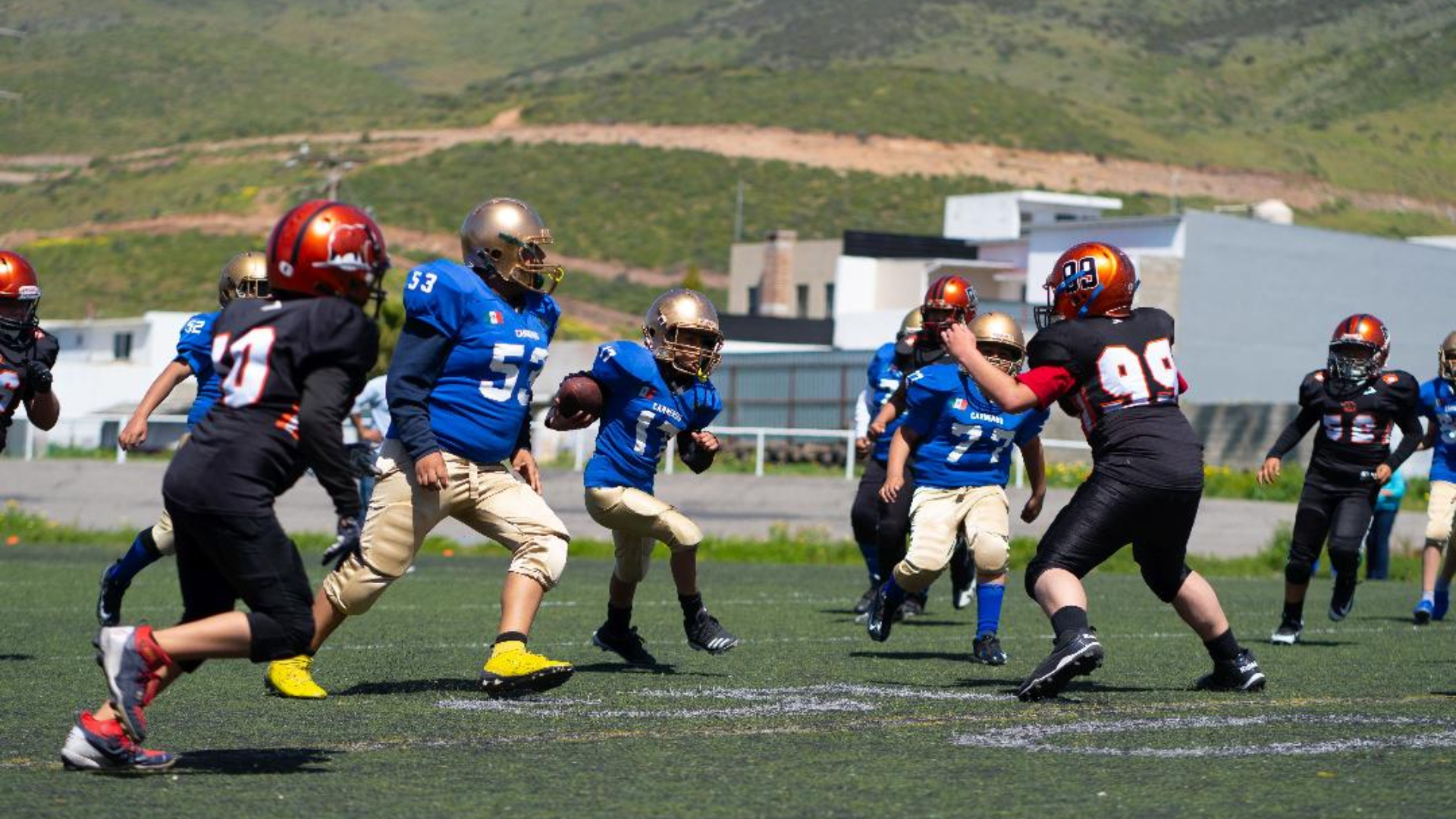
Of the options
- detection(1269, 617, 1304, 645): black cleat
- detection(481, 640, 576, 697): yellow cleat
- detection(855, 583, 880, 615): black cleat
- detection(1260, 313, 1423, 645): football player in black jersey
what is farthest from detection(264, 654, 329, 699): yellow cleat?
detection(1260, 313, 1423, 645): football player in black jersey

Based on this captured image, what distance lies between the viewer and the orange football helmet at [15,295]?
8914 mm

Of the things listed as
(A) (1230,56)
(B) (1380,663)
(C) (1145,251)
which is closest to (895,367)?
(B) (1380,663)

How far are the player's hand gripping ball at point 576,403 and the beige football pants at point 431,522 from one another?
59 cm

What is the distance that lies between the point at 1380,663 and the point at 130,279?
71343mm

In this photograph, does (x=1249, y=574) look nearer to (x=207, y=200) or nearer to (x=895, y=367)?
(x=895, y=367)

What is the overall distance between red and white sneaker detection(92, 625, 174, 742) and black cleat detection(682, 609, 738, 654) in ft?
11.3

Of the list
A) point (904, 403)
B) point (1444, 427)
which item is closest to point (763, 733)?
point (904, 403)

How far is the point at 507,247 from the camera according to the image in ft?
25.5

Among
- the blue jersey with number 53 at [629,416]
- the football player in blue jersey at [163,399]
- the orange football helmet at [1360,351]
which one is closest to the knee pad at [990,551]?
the blue jersey with number 53 at [629,416]

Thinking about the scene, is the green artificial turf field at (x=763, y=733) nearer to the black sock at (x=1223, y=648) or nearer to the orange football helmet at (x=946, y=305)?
the black sock at (x=1223, y=648)

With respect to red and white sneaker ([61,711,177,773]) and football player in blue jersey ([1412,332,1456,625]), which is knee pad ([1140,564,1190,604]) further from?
football player in blue jersey ([1412,332,1456,625])

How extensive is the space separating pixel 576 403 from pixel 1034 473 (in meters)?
2.78

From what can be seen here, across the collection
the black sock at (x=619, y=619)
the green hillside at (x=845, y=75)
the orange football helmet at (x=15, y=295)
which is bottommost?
the black sock at (x=619, y=619)

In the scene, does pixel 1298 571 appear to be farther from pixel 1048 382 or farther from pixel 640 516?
pixel 640 516
